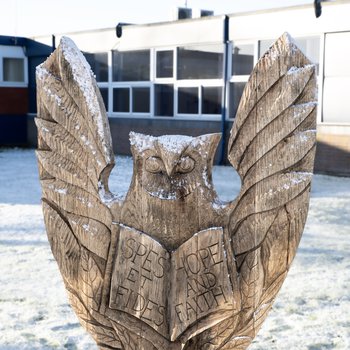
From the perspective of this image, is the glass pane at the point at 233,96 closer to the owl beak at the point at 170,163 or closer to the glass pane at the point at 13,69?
the glass pane at the point at 13,69

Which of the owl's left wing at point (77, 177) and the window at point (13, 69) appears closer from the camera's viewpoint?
the owl's left wing at point (77, 177)

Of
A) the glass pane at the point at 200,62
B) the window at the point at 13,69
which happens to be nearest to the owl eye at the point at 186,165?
the glass pane at the point at 200,62

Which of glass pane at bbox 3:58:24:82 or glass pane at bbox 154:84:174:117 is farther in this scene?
glass pane at bbox 3:58:24:82

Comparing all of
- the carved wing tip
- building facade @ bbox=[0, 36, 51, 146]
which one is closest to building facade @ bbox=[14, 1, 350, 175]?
building facade @ bbox=[0, 36, 51, 146]


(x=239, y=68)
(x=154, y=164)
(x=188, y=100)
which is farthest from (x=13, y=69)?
(x=154, y=164)

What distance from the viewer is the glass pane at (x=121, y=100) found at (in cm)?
1423

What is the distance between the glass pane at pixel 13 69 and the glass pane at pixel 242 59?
7285 mm

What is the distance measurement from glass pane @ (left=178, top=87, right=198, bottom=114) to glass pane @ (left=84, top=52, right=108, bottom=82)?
2.45 meters

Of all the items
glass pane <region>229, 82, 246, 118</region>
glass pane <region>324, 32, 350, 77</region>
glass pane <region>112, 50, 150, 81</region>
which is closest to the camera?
glass pane <region>324, 32, 350, 77</region>

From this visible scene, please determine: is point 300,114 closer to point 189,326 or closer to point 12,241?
point 189,326

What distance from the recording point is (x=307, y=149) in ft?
5.81

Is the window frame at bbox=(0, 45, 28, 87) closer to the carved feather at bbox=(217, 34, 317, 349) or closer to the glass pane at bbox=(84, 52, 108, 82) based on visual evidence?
the glass pane at bbox=(84, 52, 108, 82)

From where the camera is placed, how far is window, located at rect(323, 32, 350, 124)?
415 inches

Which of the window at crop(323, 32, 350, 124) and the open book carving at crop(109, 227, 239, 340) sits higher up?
the window at crop(323, 32, 350, 124)
